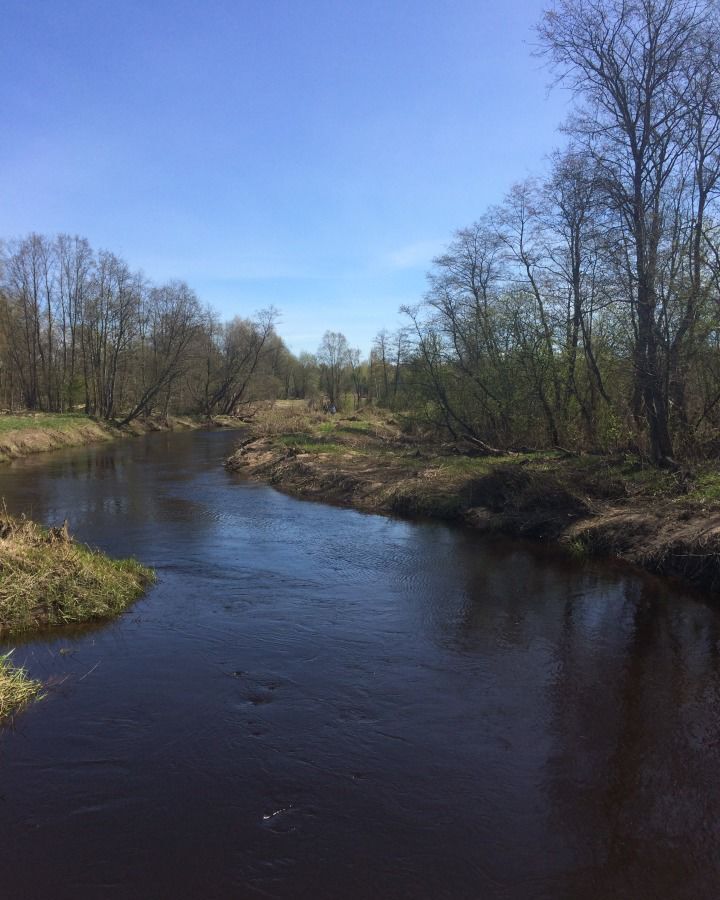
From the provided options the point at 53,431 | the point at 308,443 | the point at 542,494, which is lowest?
the point at 542,494

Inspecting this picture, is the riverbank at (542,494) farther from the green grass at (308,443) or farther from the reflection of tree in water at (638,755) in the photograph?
the reflection of tree in water at (638,755)

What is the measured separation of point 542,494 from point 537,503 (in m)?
0.30

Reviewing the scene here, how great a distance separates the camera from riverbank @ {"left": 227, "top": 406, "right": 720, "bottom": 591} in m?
13.2

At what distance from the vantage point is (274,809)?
18.0 feet

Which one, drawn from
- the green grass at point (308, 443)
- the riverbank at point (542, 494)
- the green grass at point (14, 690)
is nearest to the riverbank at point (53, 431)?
the riverbank at point (542, 494)

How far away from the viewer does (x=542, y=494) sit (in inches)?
685

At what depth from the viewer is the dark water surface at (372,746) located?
4848mm

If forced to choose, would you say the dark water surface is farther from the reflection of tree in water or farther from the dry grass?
the dry grass

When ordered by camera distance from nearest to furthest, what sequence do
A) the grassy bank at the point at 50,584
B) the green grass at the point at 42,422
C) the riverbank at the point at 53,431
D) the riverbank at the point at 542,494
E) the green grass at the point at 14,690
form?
1. the green grass at the point at 14,690
2. the grassy bank at the point at 50,584
3. the riverbank at the point at 542,494
4. the riverbank at the point at 53,431
5. the green grass at the point at 42,422

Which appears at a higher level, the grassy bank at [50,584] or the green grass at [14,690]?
the grassy bank at [50,584]

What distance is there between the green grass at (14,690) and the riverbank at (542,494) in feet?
37.8

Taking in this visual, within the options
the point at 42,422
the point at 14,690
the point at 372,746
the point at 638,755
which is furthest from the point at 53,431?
the point at 638,755

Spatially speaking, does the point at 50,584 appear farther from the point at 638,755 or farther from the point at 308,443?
the point at 308,443

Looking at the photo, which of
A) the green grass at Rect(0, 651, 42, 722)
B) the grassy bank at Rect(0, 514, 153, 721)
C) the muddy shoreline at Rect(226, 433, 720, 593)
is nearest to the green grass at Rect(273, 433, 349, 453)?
the muddy shoreline at Rect(226, 433, 720, 593)
